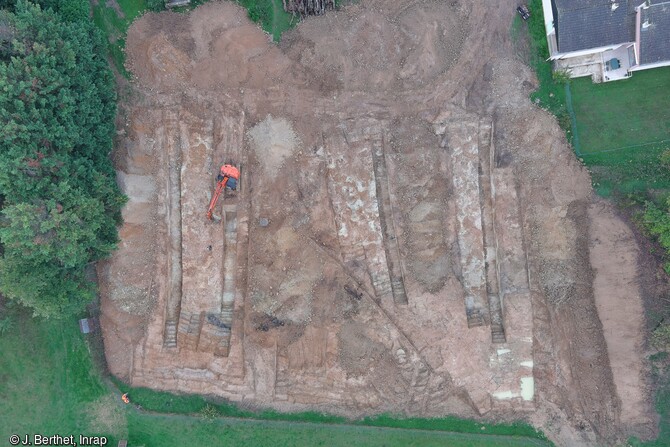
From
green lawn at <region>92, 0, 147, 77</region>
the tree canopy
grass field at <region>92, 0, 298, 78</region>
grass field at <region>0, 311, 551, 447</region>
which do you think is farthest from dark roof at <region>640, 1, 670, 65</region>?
Result: the tree canopy

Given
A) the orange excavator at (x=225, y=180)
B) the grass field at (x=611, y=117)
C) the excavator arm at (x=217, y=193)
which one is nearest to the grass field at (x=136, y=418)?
the excavator arm at (x=217, y=193)

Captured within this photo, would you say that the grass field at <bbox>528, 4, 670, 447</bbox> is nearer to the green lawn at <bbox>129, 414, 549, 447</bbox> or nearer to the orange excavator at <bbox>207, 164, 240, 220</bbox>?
the green lawn at <bbox>129, 414, 549, 447</bbox>

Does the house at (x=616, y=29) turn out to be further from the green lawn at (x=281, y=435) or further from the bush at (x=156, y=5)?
the green lawn at (x=281, y=435)

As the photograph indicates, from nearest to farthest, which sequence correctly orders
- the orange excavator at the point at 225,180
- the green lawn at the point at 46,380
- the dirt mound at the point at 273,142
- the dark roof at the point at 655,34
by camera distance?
the dark roof at the point at 655,34, the orange excavator at the point at 225,180, the dirt mound at the point at 273,142, the green lawn at the point at 46,380

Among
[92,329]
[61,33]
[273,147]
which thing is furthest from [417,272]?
[61,33]

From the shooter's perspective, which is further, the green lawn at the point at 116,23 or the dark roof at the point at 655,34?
the green lawn at the point at 116,23

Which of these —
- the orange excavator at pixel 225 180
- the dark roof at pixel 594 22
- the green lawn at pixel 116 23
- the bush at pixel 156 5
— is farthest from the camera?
the green lawn at pixel 116 23
